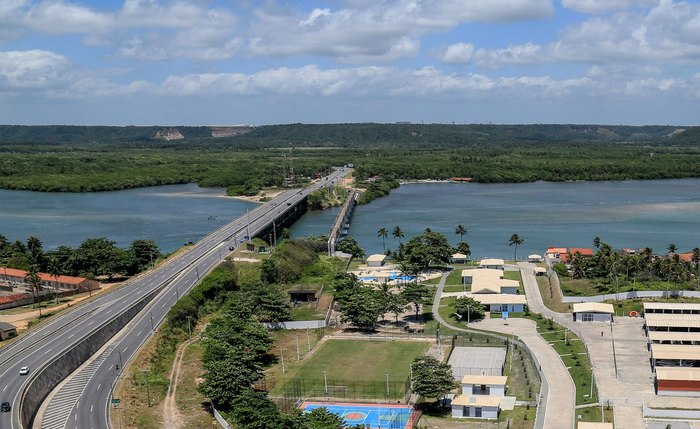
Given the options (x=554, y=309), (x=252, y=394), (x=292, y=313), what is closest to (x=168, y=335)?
(x=292, y=313)

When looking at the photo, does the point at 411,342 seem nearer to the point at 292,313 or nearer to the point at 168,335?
the point at 292,313

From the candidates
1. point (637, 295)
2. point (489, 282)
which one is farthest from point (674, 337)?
point (489, 282)

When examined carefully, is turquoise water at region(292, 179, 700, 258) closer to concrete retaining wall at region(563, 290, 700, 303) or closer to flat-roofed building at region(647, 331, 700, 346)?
concrete retaining wall at region(563, 290, 700, 303)

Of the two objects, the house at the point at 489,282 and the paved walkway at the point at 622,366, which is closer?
the paved walkway at the point at 622,366

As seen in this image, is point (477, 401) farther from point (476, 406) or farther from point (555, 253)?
point (555, 253)

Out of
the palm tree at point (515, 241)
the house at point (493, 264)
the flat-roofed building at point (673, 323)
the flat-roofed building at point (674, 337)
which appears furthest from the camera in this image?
the palm tree at point (515, 241)

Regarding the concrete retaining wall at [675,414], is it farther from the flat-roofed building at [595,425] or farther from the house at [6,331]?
the house at [6,331]

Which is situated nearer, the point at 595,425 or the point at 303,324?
the point at 595,425

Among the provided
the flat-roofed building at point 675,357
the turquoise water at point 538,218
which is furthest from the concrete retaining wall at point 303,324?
the turquoise water at point 538,218
